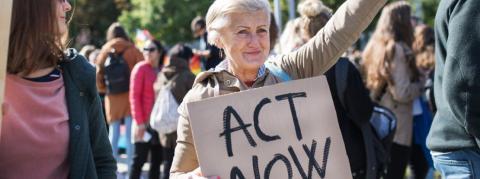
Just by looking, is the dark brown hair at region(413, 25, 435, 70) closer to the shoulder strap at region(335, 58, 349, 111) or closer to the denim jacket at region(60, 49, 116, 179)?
the shoulder strap at region(335, 58, 349, 111)

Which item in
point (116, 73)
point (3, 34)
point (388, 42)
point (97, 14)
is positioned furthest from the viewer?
point (97, 14)

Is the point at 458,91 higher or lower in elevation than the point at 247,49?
lower

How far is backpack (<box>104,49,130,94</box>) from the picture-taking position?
8.15 metres

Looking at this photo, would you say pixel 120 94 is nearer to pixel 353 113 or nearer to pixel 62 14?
pixel 353 113

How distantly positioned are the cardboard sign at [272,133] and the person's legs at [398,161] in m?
3.92

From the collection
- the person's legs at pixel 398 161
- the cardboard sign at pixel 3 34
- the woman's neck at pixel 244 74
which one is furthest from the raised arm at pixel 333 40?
the person's legs at pixel 398 161

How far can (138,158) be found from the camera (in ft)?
24.3

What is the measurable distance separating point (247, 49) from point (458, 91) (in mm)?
1027

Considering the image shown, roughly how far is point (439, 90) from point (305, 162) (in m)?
1.17

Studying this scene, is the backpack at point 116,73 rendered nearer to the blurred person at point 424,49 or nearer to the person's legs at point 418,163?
the blurred person at point 424,49

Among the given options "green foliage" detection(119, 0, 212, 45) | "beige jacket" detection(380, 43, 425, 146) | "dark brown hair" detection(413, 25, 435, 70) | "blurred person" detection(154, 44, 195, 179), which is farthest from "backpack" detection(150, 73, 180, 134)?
"green foliage" detection(119, 0, 212, 45)

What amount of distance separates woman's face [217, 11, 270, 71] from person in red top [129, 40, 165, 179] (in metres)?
4.81

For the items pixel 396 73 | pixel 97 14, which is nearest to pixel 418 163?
pixel 396 73

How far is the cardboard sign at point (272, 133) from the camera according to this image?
2.37 metres
